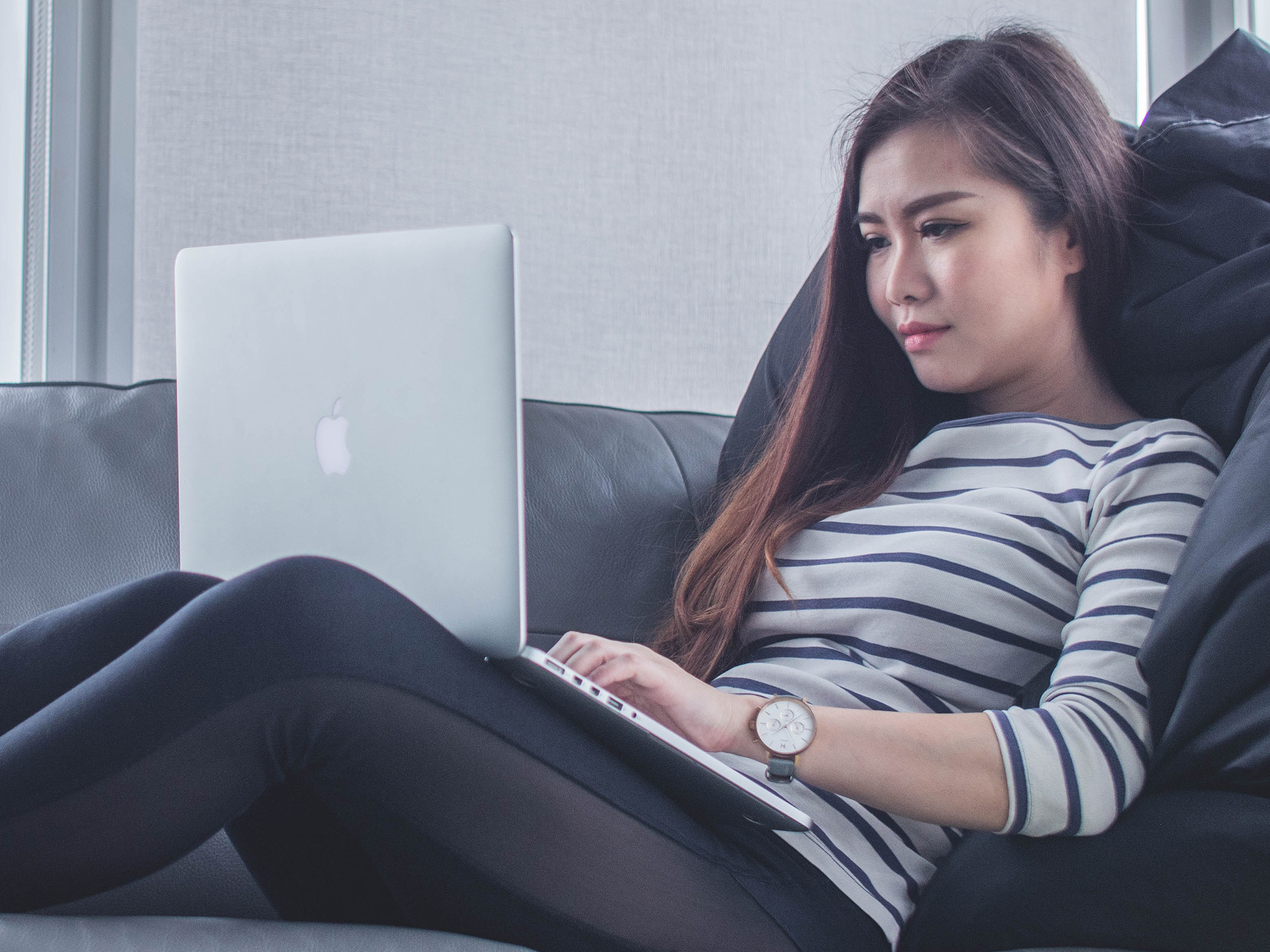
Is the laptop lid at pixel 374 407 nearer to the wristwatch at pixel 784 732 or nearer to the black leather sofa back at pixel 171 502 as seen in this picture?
the wristwatch at pixel 784 732

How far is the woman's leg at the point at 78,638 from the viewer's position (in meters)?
0.74

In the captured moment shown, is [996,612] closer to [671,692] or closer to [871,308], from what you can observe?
[671,692]

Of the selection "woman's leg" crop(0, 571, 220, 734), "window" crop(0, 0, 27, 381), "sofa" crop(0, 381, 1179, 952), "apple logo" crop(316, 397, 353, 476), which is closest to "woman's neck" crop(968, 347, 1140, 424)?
"sofa" crop(0, 381, 1179, 952)

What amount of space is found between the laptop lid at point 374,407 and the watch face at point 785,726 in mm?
214

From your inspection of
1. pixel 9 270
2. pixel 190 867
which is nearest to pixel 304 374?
pixel 190 867

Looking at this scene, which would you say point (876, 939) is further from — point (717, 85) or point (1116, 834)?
point (717, 85)

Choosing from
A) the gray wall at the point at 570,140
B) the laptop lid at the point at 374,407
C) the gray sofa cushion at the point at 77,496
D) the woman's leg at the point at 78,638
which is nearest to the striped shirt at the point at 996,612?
the laptop lid at the point at 374,407

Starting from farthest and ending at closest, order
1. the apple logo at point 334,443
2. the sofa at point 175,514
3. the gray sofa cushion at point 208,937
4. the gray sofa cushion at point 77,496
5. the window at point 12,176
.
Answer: the window at point 12,176, the gray sofa cushion at point 77,496, the sofa at point 175,514, the apple logo at point 334,443, the gray sofa cushion at point 208,937

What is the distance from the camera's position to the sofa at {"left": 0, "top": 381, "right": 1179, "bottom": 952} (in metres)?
1.02

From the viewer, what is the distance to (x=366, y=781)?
0.65 meters

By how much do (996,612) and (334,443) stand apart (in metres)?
0.60

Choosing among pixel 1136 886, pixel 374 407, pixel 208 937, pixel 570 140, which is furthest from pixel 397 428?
pixel 570 140

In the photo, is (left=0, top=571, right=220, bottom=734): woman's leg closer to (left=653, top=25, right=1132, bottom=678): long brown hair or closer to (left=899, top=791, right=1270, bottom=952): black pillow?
(left=653, top=25, right=1132, bottom=678): long brown hair

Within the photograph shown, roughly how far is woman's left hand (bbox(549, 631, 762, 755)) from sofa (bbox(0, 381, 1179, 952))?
1.43 feet
